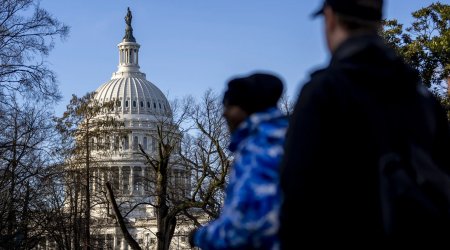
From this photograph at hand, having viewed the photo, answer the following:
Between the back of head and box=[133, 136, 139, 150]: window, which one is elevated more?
box=[133, 136, 139, 150]: window

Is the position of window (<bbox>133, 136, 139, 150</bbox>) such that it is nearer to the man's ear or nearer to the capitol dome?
the capitol dome

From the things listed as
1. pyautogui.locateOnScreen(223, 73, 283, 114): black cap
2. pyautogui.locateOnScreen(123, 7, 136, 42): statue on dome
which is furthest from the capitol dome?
pyautogui.locateOnScreen(223, 73, 283, 114): black cap

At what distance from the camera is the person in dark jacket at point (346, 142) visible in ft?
8.80

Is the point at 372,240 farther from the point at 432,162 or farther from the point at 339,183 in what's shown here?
the point at 432,162

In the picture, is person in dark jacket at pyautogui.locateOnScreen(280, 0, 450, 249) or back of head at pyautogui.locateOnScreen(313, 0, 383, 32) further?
back of head at pyautogui.locateOnScreen(313, 0, 383, 32)

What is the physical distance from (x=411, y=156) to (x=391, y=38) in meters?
23.7

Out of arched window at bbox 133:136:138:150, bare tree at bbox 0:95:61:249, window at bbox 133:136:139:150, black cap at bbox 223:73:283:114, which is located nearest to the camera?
black cap at bbox 223:73:283:114

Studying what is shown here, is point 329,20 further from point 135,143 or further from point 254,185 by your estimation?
point 135,143

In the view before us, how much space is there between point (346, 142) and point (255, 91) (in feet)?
2.49

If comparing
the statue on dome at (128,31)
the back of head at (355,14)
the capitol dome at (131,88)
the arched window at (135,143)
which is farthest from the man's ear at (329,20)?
the statue on dome at (128,31)

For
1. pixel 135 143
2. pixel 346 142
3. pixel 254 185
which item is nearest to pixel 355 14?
pixel 346 142

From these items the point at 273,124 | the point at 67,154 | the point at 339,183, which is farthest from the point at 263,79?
the point at 67,154

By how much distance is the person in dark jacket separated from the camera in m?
2.68

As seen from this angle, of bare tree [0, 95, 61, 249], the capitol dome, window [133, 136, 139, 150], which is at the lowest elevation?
bare tree [0, 95, 61, 249]
